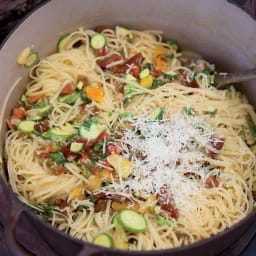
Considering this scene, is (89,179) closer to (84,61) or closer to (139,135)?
(139,135)

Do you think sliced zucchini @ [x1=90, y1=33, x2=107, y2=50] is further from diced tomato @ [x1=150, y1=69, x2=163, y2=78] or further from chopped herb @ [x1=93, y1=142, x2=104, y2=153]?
chopped herb @ [x1=93, y1=142, x2=104, y2=153]

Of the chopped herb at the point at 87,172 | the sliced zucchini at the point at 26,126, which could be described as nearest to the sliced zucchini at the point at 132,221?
the chopped herb at the point at 87,172

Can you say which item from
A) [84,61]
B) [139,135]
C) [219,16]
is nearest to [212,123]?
[139,135]

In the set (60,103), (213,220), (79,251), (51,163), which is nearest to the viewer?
(79,251)

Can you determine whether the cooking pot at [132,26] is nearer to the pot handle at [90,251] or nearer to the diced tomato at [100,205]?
the diced tomato at [100,205]

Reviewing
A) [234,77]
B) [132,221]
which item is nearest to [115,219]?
[132,221]
